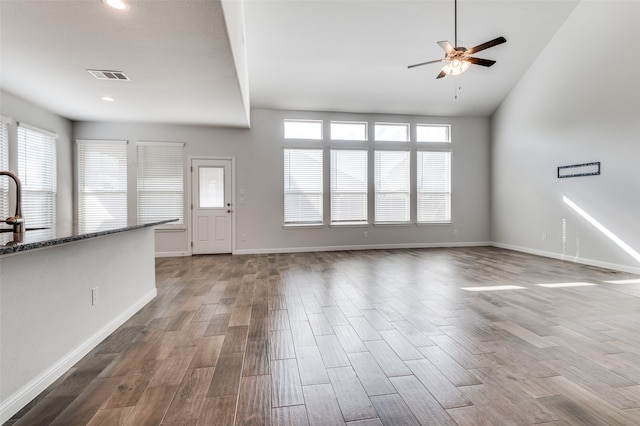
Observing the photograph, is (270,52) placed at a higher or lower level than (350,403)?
higher

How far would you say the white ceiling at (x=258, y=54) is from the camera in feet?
9.05

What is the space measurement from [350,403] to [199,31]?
10.6ft

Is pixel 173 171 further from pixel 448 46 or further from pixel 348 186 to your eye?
pixel 448 46

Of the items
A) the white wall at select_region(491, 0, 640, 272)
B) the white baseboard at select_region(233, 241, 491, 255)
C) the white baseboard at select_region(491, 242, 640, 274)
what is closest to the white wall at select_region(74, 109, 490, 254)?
the white baseboard at select_region(233, 241, 491, 255)

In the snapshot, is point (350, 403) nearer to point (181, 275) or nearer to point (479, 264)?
point (181, 275)

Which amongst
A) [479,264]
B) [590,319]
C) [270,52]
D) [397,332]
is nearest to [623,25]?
[479,264]

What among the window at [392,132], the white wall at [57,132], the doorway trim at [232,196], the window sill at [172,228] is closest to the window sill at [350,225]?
the window at [392,132]

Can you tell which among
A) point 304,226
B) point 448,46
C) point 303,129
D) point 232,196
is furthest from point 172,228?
point 448,46

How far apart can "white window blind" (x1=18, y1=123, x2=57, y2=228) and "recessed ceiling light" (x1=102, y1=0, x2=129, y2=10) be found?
375 centimetres

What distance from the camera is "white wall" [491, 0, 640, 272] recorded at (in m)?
4.73

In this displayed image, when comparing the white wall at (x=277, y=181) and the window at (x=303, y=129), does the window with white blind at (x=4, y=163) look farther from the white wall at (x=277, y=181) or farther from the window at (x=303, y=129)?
the window at (x=303, y=129)

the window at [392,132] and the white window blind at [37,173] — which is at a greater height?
the window at [392,132]

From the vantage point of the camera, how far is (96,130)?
6203mm

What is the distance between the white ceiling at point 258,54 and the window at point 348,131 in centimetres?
39
